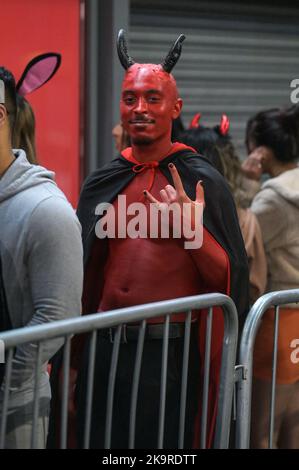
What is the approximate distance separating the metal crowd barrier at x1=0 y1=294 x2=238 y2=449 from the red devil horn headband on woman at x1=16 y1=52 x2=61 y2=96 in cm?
126

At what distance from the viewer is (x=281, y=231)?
451 centimetres

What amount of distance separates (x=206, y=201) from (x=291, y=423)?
53.8 inches

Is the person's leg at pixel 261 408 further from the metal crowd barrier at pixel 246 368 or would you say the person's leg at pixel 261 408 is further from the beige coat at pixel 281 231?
the metal crowd barrier at pixel 246 368

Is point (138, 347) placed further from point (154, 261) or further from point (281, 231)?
point (281, 231)

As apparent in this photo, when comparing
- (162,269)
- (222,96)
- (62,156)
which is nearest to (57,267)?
(162,269)

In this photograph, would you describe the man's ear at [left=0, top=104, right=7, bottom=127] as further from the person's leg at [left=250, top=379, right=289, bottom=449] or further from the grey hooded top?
the person's leg at [left=250, top=379, right=289, bottom=449]

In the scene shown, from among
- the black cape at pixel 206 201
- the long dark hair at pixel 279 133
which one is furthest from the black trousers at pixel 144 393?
the long dark hair at pixel 279 133

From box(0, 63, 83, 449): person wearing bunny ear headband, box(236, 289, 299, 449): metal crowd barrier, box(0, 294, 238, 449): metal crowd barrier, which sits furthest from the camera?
box(236, 289, 299, 449): metal crowd barrier

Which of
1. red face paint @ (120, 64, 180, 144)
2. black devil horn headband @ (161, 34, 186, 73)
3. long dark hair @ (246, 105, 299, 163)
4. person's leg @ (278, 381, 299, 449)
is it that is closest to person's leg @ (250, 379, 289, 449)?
person's leg @ (278, 381, 299, 449)

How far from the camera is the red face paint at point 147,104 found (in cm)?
341

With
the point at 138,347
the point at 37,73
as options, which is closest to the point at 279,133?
the point at 37,73

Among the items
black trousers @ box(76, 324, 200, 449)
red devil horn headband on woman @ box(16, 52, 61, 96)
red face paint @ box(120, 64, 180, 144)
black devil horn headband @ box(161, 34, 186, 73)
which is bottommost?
black trousers @ box(76, 324, 200, 449)

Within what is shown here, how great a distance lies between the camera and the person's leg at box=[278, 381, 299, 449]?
4270mm
